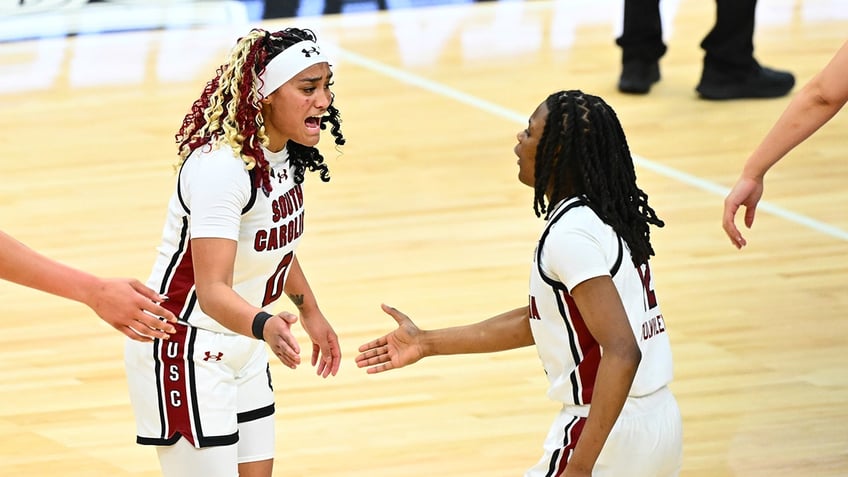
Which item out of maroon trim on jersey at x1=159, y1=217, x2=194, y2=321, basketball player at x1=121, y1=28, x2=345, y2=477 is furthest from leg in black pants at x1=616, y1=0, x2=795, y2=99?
maroon trim on jersey at x1=159, y1=217, x2=194, y2=321

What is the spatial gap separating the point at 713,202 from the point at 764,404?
2429 millimetres

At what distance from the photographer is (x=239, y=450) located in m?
3.59

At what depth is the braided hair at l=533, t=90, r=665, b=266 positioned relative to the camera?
3.04 meters

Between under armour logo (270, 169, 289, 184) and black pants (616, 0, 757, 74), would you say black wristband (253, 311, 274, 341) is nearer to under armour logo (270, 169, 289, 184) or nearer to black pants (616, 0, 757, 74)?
under armour logo (270, 169, 289, 184)

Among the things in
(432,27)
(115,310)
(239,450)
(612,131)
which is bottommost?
(432,27)

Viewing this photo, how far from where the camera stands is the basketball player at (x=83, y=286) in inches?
111

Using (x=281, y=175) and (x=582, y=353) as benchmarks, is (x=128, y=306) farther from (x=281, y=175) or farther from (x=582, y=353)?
(x=582, y=353)

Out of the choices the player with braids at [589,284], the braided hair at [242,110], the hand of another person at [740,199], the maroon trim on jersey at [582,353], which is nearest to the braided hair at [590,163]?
the player with braids at [589,284]

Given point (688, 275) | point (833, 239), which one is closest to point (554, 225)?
point (688, 275)

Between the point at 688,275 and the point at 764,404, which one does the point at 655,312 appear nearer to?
the point at 764,404

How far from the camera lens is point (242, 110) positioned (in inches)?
132

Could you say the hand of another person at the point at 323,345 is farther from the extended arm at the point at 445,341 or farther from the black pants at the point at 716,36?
the black pants at the point at 716,36

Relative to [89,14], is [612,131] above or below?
above

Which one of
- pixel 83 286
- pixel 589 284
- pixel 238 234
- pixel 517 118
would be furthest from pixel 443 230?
pixel 83 286
